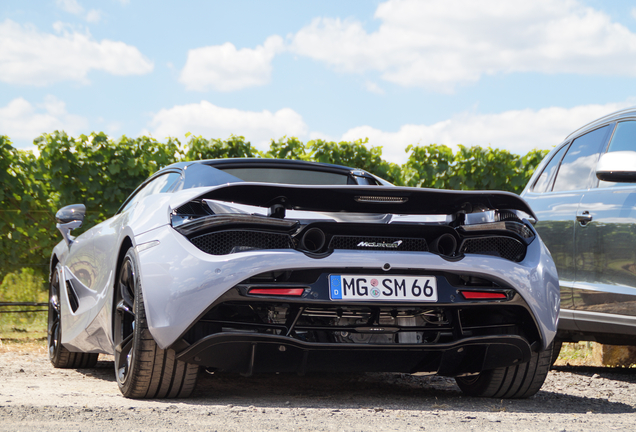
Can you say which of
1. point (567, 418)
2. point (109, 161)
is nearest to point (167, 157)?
point (109, 161)

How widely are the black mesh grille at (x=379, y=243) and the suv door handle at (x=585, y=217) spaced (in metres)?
2.05

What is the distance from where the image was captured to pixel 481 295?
3703 mm

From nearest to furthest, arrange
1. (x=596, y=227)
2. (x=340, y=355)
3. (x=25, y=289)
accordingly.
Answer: (x=340, y=355)
(x=596, y=227)
(x=25, y=289)

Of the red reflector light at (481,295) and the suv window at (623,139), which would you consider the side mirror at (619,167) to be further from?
the red reflector light at (481,295)

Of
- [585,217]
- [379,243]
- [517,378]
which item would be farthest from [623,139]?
[379,243]

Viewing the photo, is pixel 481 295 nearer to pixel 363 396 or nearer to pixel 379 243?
pixel 379 243

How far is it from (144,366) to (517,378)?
82.0 inches

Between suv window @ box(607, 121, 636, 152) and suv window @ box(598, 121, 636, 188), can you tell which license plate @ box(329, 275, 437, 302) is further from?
suv window @ box(607, 121, 636, 152)

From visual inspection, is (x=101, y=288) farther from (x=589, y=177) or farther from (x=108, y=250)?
(x=589, y=177)

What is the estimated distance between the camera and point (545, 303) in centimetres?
385

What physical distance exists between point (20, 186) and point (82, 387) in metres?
6.15

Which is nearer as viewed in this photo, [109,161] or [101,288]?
[101,288]

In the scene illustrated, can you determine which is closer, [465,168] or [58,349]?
[58,349]

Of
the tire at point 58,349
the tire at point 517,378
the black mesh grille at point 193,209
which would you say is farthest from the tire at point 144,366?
the tire at point 58,349
